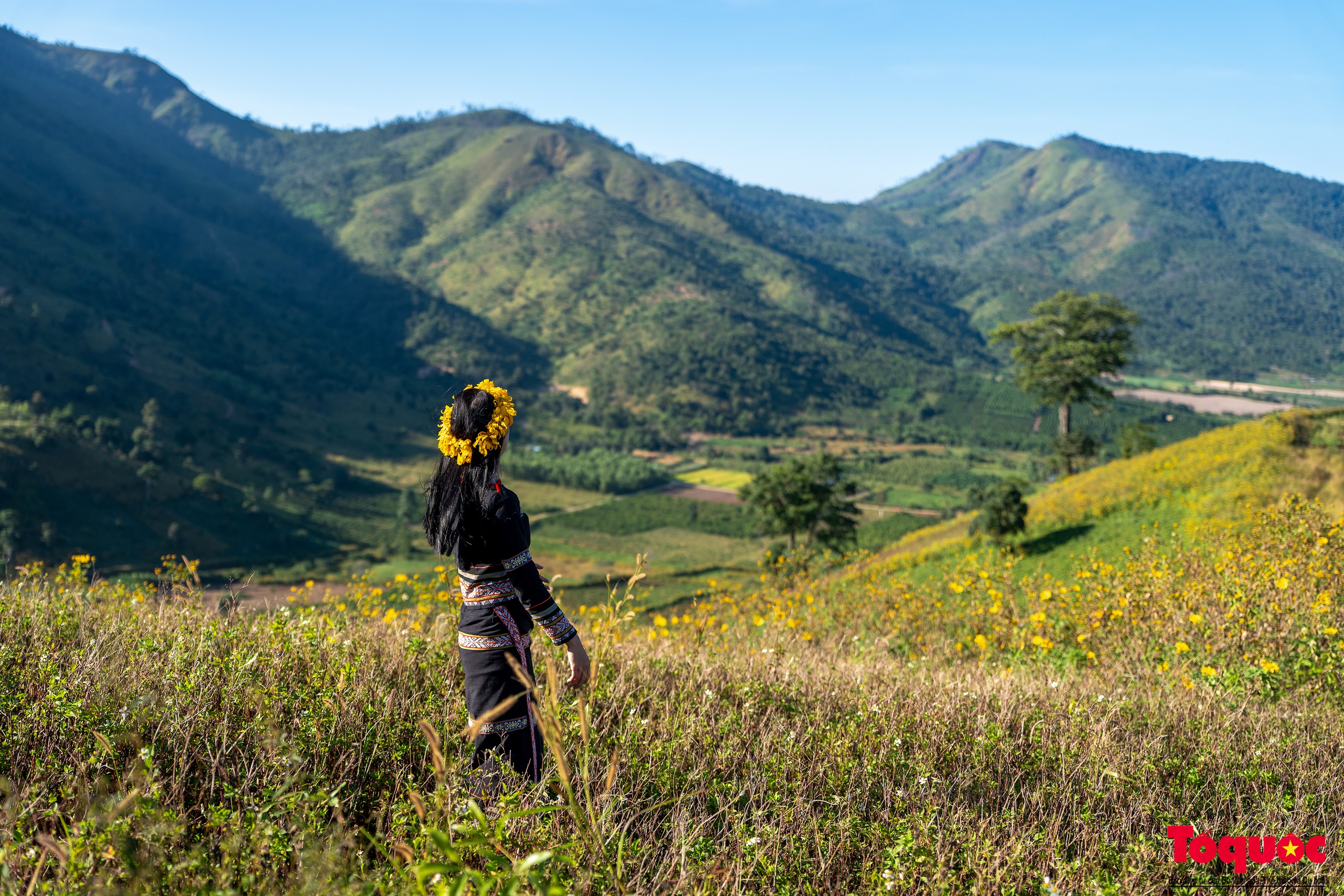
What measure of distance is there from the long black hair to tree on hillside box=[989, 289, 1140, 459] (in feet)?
83.3

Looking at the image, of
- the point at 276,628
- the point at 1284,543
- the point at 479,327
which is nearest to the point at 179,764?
the point at 276,628

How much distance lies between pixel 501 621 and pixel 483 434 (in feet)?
2.47

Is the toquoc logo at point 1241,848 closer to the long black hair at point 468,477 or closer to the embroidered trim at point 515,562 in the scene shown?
the embroidered trim at point 515,562

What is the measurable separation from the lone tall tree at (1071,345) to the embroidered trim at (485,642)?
25.0 metres

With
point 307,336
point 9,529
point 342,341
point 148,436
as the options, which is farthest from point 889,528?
point 342,341

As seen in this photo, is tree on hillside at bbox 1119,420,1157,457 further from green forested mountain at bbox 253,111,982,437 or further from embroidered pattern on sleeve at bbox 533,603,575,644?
green forested mountain at bbox 253,111,982,437

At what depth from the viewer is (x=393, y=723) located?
2.78 m

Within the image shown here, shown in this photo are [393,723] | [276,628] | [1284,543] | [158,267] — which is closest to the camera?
[393,723]

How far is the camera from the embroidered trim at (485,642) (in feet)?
9.21

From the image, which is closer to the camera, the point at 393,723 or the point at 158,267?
the point at 393,723

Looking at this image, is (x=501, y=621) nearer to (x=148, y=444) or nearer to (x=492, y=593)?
(x=492, y=593)

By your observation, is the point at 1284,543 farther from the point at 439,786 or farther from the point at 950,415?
the point at 950,415

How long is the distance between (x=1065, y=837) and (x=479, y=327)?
14587cm

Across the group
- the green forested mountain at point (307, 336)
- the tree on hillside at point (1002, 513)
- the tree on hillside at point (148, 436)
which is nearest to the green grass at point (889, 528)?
the tree on hillside at point (1002, 513)
